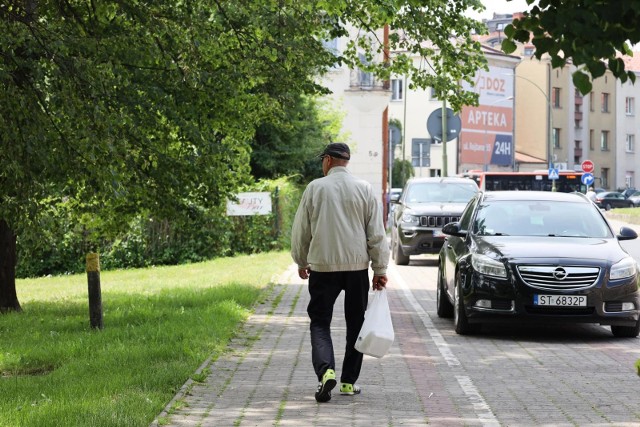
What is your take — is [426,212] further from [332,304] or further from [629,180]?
[629,180]

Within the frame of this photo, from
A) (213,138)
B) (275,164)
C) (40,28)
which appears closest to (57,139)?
(40,28)

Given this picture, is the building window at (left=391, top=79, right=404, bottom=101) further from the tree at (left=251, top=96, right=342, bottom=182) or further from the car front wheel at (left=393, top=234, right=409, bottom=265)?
the car front wheel at (left=393, top=234, right=409, bottom=265)

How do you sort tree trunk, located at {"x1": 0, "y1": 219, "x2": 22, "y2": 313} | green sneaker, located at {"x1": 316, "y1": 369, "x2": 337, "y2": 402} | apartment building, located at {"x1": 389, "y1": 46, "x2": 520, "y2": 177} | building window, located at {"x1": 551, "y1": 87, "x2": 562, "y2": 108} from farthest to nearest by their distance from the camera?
building window, located at {"x1": 551, "y1": 87, "x2": 562, "y2": 108}, apartment building, located at {"x1": 389, "y1": 46, "x2": 520, "y2": 177}, tree trunk, located at {"x1": 0, "y1": 219, "x2": 22, "y2": 313}, green sneaker, located at {"x1": 316, "y1": 369, "x2": 337, "y2": 402}

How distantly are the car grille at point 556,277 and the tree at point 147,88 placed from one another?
3007 mm

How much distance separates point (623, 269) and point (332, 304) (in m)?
5.07

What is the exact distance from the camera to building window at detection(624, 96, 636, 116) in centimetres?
11212

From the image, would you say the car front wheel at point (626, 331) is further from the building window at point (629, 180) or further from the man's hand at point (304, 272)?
the building window at point (629, 180)

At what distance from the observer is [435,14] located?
62.3 ft

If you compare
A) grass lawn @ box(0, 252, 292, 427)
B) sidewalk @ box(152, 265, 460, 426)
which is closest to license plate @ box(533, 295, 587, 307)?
sidewalk @ box(152, 265, 460, 426)

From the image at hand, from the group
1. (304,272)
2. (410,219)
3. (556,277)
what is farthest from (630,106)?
(304,272)

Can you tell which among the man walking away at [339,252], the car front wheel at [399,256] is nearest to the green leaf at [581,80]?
the man walking away at [339,252]

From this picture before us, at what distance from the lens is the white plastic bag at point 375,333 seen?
28.7 feet

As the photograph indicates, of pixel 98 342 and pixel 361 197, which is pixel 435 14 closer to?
pixel 98 342

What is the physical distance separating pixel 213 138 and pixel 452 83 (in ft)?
17.9
